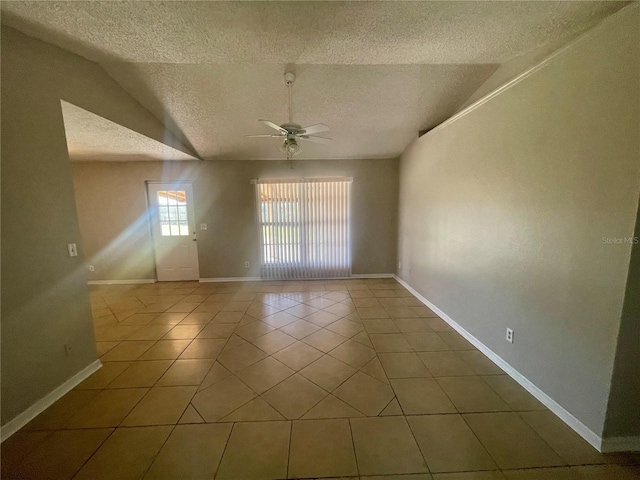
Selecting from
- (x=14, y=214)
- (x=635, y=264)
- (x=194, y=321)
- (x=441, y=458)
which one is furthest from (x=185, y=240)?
(x=635, y=264)

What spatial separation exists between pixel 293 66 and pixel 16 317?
3050mm

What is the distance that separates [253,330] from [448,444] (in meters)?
2.16

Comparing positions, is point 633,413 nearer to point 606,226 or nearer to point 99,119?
point 606,226

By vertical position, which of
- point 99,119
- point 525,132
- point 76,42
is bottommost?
point 525,132

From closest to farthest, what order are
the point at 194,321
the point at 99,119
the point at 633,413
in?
1. the point at 633,413
2. the point at 99,119
3. the point at 194,321

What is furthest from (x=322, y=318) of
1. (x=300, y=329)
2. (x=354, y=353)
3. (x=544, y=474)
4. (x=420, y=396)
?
(x=544, y=474)

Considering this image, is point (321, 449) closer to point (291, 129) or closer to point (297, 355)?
point (297, 355)

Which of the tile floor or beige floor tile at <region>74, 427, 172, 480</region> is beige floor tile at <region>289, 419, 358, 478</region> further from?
beige floor tile at <region>74, 427, 172, 480</region>

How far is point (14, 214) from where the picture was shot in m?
1.61

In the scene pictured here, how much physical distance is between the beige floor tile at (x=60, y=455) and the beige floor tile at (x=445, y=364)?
2.51 metres

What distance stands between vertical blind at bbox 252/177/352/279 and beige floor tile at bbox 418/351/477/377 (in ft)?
8.90

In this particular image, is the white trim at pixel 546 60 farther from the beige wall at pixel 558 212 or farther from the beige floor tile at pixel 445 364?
the beige floor tile at pixel 445 364

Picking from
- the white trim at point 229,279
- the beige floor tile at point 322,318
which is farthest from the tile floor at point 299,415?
the white trim at point 229,279

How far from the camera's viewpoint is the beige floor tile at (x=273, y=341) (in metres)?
2.49
